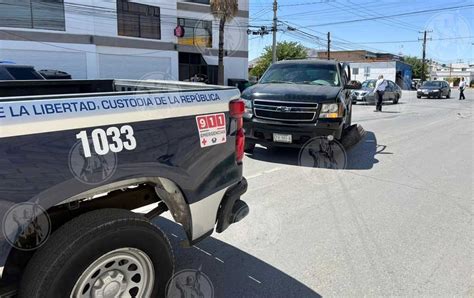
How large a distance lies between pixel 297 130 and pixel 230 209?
4300 mm

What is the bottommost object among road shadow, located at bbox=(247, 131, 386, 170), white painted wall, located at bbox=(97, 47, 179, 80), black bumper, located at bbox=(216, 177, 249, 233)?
road shadow, located at bbox=(247, 131, 386, 170)

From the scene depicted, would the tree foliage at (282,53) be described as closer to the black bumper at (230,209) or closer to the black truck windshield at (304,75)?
the black truck windshield at (304,75)

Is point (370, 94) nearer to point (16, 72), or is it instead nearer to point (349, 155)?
point (349, 155)

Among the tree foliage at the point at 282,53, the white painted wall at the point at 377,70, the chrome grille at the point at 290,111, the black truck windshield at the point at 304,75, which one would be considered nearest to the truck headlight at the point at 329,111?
the chrome grille at the point at 290,111

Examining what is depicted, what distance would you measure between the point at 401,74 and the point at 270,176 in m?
65.2

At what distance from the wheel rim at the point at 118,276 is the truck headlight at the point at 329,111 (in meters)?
5.34

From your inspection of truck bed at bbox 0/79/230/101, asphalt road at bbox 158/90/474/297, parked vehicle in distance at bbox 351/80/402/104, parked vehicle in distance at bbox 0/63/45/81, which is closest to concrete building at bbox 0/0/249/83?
parked vehicle in distance at bbox 351/80/402/104

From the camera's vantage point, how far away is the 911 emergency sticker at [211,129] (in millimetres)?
2873

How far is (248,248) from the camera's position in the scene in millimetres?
3988

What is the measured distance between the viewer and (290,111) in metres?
7.36

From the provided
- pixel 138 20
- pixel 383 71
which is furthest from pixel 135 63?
pixel 383 71

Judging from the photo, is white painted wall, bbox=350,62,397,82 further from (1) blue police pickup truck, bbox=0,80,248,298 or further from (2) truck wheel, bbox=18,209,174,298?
(2) truck wheel, bbox=18,209,174,298

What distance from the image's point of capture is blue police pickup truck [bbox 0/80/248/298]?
1.99 metres

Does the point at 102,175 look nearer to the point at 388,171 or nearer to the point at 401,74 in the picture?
the point at 388,171
